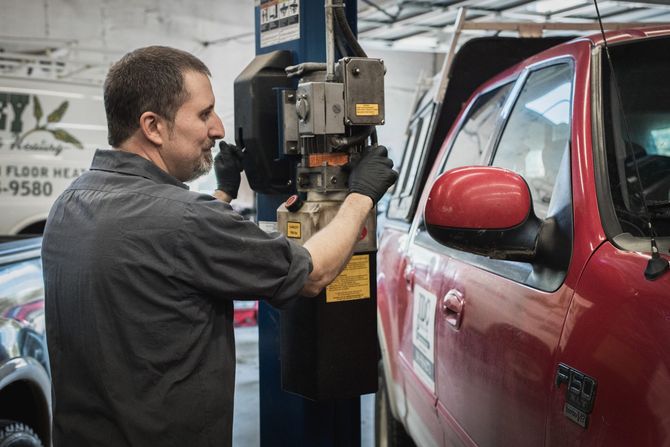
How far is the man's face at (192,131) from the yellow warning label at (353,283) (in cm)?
58

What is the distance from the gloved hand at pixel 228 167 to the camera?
2479 millimetres

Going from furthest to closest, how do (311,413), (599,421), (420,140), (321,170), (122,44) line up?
1. (122,44)
2. (420,140)
3. (311,413)
4. (321,170)
5. (599,421)

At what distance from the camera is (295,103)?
2.19 metres

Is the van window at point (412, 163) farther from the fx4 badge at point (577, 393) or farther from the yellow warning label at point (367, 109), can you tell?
the fx4 badge at point (577, 393)

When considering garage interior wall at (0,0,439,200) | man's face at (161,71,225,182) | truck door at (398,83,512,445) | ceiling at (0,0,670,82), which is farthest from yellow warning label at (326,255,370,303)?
garage interior wall at (0,0,439,200)

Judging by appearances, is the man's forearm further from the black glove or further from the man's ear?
the man's ear

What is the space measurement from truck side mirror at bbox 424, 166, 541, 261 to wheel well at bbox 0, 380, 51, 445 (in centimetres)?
181

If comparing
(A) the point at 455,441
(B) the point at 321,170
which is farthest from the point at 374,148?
(A) the point at 455,441

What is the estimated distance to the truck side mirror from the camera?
5.31ft

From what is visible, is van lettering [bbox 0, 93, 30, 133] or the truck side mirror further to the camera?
van lettering [bbox 0, 93, 30, 133]

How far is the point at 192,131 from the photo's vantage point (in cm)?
179

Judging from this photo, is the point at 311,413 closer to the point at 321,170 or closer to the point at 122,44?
the point at 321,170

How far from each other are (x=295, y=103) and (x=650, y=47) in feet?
3.17

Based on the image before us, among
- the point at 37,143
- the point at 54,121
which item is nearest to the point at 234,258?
the point at 37,143
